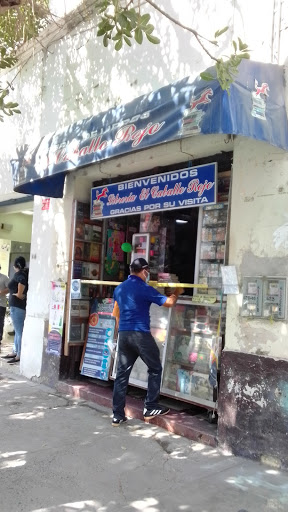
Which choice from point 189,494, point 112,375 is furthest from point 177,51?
point 189,494

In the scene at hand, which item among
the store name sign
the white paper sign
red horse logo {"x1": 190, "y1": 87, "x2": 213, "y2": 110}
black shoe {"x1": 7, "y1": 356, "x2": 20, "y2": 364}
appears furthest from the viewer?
black shoe {"x1": 7, "y1": 356, "x2": 20, "y2": 364}

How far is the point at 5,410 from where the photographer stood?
516 centimetres

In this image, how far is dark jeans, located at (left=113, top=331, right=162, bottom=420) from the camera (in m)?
4.64

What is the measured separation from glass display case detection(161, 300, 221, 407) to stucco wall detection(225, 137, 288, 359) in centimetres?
60

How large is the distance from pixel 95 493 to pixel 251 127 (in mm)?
2971

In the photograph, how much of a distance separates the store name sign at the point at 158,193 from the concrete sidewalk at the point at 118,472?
246cm

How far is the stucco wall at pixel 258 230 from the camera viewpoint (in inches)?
152

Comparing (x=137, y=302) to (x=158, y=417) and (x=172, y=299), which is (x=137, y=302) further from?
(x=158, y=417)

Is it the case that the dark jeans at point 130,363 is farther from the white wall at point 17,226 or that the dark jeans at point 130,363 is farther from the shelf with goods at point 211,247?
the white wall at point 17,226

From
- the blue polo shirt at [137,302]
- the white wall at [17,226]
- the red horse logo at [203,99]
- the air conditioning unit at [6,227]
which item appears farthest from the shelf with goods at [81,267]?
the air conditioning unit at [6,227]

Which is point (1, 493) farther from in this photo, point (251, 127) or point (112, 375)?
point (251, 127)

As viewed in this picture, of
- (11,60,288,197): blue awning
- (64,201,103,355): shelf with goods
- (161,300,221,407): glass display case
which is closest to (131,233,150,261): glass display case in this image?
(64,201,103,355): shelf with goods

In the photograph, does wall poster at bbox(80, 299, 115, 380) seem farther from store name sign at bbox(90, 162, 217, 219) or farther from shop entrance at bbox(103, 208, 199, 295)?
store name sign at bbox(90, 162, 217, 219)

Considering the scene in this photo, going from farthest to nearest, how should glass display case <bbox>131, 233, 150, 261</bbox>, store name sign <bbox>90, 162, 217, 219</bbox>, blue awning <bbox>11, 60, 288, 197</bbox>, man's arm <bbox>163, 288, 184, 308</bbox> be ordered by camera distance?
glass display case <bbox>131, 233, 150, 261</bbox>, store name sign <bbox>90, 162, 217, 219</bbox>, man's arm <bbox>163, 288, 184, 308</bbox>, blue awning <bbox>11, 60, 288, 197</bbox>
